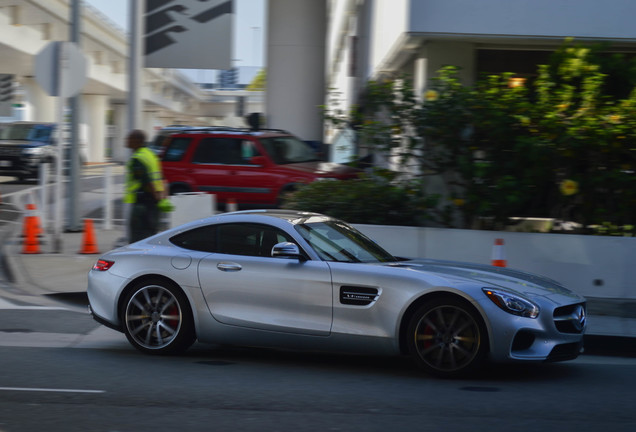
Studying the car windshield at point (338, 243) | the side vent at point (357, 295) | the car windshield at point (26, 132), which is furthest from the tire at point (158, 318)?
the car windshield at point (26, 132)

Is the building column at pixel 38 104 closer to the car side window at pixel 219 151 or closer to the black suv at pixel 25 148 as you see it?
the black suv at pixel 25 148

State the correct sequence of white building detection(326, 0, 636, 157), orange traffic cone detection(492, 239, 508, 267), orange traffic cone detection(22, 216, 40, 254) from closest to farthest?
orange traffic cone detection(492, 239, 508, 267)
white building detection(326, 0, 636, 157)
orange traffic cone detection(22, 216, 40, 254)

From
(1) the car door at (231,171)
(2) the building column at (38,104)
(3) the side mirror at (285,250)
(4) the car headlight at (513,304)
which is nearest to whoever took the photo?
(4) the car headlight at (513,304)

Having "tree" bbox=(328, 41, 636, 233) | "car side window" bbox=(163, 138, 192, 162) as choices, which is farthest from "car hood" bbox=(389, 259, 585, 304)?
"car side window" bbox=(163, 138, 192, 162)


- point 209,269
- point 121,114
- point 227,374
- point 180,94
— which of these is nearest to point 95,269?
point 209,269

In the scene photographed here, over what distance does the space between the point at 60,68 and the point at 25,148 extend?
1433cm

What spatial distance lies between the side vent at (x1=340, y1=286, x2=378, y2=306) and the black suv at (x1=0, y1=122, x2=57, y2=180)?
2150cm

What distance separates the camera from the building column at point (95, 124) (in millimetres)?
63812

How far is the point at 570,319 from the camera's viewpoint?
22.4 ft

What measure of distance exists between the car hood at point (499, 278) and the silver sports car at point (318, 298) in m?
0.01

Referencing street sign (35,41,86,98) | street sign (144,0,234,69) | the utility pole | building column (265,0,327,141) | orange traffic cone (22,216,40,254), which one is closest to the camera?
orange traffic cone (22,216,40,254)

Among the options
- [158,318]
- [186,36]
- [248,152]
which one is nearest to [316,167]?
[248,152]

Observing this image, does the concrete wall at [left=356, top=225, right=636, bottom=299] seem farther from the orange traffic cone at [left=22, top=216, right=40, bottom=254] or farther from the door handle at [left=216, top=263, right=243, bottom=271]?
the orange traffic cone at [left=22, top=216, right=40, bottom=254]

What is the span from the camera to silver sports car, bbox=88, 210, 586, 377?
661cm
